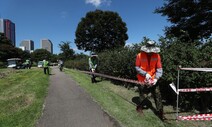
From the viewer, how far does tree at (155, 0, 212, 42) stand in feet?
66.5

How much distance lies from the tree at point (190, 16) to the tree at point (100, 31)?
100ft

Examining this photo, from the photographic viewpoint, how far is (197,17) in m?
20.4

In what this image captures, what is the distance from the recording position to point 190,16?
2109cm

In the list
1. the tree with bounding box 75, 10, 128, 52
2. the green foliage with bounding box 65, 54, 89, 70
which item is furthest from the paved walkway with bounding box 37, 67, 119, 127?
the tree with bounding box 75, 10, 128, 52

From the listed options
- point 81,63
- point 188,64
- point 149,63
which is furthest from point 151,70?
point 81,63

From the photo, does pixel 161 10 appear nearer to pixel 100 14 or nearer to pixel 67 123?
pixel 67 123

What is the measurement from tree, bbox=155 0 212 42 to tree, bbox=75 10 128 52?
3056 centimetres

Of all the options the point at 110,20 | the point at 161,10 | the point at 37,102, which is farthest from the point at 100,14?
the point at 37,102

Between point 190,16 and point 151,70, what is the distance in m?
16.2

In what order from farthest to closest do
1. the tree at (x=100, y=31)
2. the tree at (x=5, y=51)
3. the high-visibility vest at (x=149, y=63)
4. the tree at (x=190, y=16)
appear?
the tree at (x=5, y=51)
the tree at (x=100, y=31)
the tree at (x=190, y=16)
the high-visibility vest at (x=149, y=63)

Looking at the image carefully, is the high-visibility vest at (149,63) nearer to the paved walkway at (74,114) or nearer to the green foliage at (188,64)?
the green foliage at (188,64)

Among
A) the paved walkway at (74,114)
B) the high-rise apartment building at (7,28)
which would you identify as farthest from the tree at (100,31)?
the high-rise apartment building at (7,28)

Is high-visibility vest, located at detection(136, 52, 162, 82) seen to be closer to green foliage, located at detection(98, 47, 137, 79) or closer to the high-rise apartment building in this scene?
green foliage, located at detection(98, 47, 137, 79)

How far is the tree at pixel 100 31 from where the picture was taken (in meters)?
52.0
